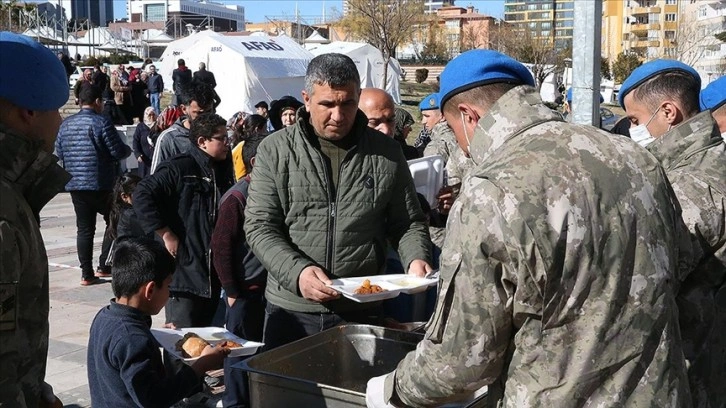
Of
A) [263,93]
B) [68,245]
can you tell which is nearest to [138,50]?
[263,93]

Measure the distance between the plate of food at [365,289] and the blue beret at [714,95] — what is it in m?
1.90

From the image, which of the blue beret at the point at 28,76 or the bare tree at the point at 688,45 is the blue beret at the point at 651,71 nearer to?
the blue beret at the point at 28,76

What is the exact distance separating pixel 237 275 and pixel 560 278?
3220 mm

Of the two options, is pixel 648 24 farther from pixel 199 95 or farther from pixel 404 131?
pixel 199 95

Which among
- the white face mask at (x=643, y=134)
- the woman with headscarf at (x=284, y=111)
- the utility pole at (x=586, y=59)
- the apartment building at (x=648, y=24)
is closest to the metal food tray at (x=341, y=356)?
the white face mask at (x=643, y=134)

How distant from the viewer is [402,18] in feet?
157

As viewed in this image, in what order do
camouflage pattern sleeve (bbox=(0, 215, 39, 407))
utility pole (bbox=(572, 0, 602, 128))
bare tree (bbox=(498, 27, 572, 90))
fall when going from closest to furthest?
camouflage pattern sleeve (bbox=(0, 215, 39, 407)), utility pole (bbox=(572, 0, 602, 128)), bare tree (bbox=(498, 27, 572, 90))

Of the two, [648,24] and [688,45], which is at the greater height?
[648,24]

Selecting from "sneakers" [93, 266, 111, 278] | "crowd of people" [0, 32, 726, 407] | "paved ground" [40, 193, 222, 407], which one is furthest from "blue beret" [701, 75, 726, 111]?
"sneakers" [93, 266, 111, 278]

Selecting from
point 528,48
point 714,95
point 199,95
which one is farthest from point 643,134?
point 528,48

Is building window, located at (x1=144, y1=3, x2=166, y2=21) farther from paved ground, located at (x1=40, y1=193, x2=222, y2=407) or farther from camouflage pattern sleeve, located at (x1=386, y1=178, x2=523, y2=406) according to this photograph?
camouflage pattern sleeve, located at (x1=386, y1=178, x2=523, y2=406)

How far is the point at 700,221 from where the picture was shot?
288 cm

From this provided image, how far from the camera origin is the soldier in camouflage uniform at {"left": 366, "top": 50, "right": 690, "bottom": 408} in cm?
201

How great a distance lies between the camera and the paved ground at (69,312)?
5672mm
